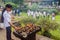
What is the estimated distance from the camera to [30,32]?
450 centimetres

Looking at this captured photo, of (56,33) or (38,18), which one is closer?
(56,33)

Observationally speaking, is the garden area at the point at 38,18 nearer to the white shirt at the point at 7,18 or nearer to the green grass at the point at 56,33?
the green grass at the point at 56,33

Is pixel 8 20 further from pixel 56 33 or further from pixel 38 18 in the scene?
Answer: pixel 56 33

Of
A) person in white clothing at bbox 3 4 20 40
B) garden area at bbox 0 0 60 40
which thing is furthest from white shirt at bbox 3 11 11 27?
garden area at bbox 0 0 60 40

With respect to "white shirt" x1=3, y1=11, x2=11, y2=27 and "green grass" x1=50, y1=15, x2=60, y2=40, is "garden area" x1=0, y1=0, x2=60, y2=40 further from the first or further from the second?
"white shirt" x1=3, y1=11, x2=11, y2=27

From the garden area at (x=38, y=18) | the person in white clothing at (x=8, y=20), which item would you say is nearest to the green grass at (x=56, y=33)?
the garden area at (x=38, y=18)

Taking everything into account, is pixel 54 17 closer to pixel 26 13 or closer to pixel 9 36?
pixel 26 13

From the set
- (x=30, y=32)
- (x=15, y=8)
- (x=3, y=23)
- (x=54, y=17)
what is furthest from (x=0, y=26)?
(x=54, y=17)

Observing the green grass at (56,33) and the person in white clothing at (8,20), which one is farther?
the green grass at (56,33)

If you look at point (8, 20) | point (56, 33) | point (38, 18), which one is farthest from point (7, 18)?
point (56, 33)

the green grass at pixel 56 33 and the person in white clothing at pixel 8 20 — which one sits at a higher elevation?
the person in white clothing at pixel 8 20

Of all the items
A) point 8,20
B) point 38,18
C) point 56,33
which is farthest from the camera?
point 38,18

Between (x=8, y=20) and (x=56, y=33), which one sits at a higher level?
(x=8, y=20)

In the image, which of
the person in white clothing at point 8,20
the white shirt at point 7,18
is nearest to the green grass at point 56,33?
the person in white clothing at point 8,20
